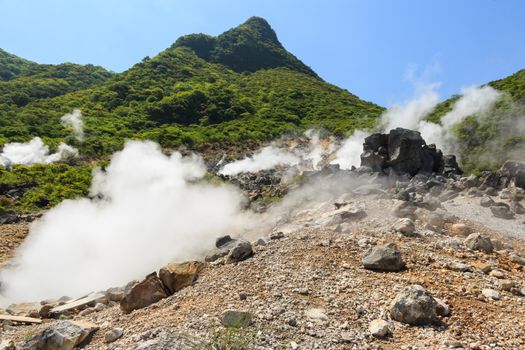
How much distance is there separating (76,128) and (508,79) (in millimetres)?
40725

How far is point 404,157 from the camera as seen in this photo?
20641 mm

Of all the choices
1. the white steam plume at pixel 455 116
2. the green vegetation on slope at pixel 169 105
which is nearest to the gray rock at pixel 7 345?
the green vegetation on slope at pixel 169 105

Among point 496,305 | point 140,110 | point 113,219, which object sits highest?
point 140,110

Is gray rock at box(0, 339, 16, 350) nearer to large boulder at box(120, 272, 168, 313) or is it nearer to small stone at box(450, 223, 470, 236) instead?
large boulder at box(120, 272, 168, 313)

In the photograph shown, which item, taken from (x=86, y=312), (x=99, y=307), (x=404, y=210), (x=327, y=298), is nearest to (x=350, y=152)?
(x=404, y=210)

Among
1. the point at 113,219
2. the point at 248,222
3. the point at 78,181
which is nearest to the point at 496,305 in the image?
the point at 248,222

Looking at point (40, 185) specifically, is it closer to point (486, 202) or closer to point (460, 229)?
point (486, 202)

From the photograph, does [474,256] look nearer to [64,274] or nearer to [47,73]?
[64,274]

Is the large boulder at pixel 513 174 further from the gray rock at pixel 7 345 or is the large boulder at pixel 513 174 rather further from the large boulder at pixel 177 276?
the gray rock at pixel 7 345

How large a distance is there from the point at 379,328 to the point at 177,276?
11.7ft

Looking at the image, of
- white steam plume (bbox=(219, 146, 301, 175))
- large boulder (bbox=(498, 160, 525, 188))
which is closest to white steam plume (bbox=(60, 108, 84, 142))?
white steam plume (bbox=(219, 146, 301, 175))

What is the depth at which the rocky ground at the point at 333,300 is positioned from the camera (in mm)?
5191

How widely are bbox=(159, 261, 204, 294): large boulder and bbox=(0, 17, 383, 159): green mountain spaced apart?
3015cm

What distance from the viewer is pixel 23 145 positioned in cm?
3372
